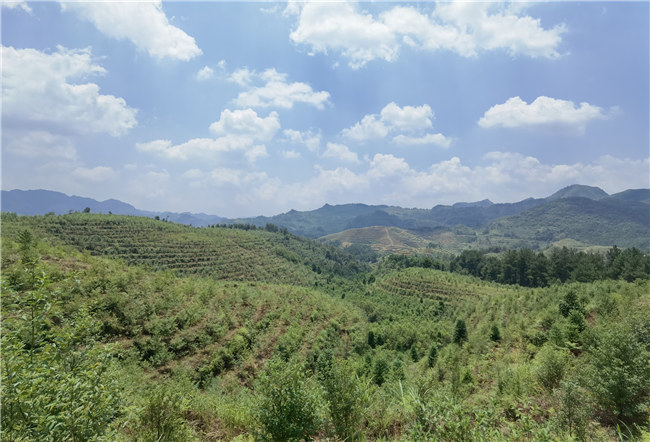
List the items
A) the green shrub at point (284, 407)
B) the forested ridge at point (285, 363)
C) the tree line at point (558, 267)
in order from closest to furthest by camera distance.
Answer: the forested ridge at point (285, 363) → the green shrub at point (284, 407) → the tree line at point (558, 267)

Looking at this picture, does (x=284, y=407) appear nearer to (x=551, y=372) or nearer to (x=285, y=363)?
(x=285, y=363)

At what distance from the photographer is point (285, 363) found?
22.1ft

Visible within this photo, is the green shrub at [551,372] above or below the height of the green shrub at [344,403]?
below

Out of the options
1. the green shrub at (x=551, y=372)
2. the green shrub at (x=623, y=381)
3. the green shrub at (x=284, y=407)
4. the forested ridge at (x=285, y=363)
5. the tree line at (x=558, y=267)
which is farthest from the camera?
the tree line at (x=558, y=267)

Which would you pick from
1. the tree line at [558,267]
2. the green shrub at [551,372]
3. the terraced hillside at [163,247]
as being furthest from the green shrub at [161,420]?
the tree line at [558,267]

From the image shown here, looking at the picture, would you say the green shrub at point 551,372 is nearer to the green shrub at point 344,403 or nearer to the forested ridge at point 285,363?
the forested ridge at point 285,363

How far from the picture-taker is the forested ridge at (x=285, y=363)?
4844 mm

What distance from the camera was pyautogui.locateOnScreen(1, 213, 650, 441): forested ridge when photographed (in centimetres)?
484

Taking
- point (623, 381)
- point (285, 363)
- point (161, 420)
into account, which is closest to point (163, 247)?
point (161, 420)

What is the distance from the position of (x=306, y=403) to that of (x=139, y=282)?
82.4 ft

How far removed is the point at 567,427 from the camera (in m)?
6.57

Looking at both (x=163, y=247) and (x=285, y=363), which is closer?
(x=285, y=363)

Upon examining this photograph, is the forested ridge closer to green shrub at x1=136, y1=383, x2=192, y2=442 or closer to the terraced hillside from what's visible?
green shrub at x1=136, y1=383, x2=192, y2=442

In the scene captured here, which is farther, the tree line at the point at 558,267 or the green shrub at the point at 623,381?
the tree line at the point at 558,267
